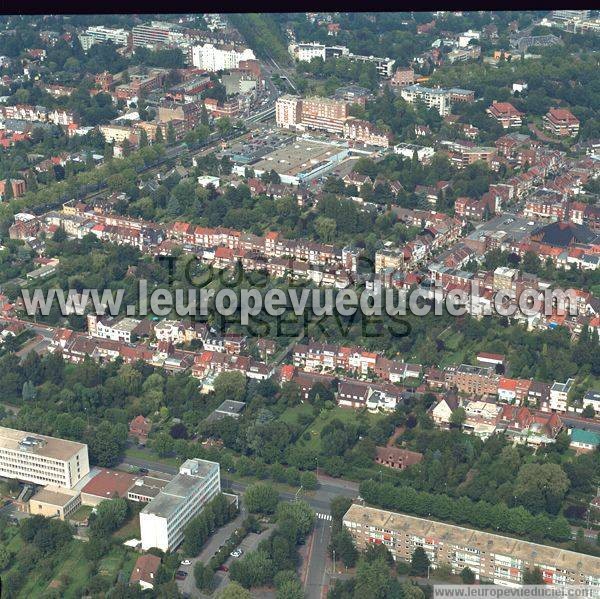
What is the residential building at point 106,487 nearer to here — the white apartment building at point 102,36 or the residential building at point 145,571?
the residential building at point 145,571

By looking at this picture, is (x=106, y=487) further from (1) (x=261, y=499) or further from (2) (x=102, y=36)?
(2) (x=102, y=36)

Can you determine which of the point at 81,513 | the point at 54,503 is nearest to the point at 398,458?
the point at 81,513

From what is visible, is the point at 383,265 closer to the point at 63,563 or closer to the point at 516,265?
the point at 516,265

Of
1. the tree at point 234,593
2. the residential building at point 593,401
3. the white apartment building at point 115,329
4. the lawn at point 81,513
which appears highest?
the tree at point 234,593

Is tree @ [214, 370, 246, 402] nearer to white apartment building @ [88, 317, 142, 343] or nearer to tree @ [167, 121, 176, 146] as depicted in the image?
white apartment building @ [88, 317, 142, 343]

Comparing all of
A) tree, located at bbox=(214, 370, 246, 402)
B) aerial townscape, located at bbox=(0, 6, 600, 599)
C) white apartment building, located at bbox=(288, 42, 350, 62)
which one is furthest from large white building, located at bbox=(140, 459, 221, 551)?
white apartment building, located at bbox=(288, 42, 350, 62)

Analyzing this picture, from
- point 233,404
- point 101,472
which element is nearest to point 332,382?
point 233,404

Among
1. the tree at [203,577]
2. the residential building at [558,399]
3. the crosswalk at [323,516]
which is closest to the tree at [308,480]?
the crosswalk at [323,516]
